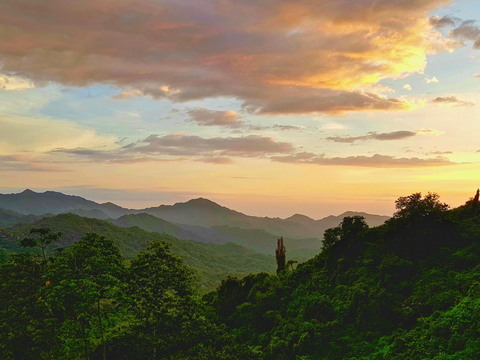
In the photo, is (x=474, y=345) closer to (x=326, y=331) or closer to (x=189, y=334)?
(x=326, y=331)

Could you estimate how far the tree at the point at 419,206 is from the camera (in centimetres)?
4828

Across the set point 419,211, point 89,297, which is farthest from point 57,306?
point 419,211

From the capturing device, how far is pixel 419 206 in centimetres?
4869

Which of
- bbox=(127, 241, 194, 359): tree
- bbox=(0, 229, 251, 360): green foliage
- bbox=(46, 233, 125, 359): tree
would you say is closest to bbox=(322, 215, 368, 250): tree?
bbox=(0, 229, 251, 360): green foliage


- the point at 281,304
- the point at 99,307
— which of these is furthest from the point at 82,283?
the point at 281,304

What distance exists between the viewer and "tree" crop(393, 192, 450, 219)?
4828 centimetres

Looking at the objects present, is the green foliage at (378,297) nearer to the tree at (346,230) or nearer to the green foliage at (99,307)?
the tree at (346,230)

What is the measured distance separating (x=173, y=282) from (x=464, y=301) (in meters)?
26.8

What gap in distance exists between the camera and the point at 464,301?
28.0m

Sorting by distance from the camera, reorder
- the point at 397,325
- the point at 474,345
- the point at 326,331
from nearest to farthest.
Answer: the point at 474,345 < the point at 397,325 < the point at 326,331

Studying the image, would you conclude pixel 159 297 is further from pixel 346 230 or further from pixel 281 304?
pixel 346 230

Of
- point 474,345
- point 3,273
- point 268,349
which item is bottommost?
point 268,349

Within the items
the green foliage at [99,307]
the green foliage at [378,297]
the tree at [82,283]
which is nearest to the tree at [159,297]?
the green foliage at [99,307]

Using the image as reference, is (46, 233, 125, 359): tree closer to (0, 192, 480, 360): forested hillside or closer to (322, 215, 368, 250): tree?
(0, 192, 480, 360): forested hillside
